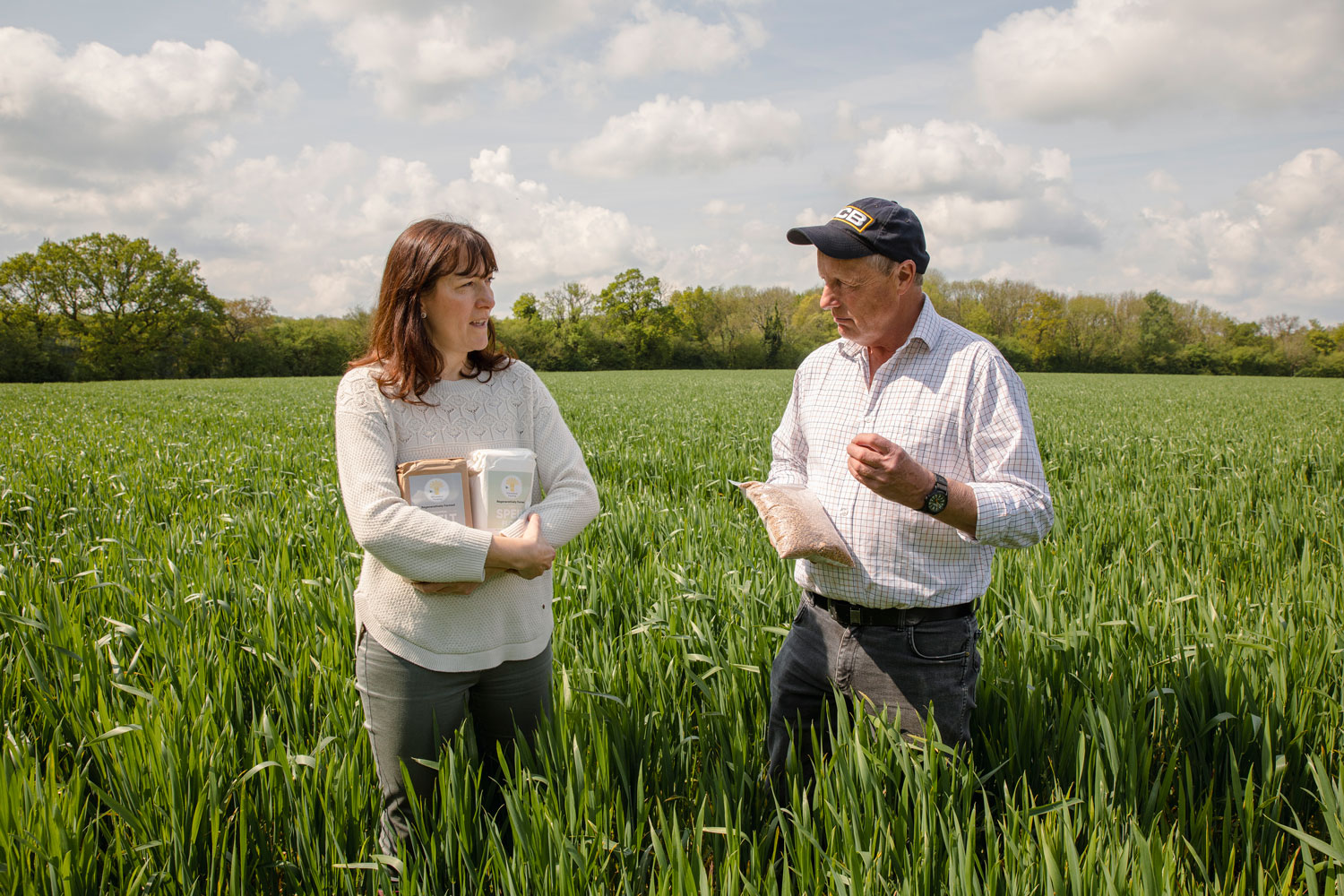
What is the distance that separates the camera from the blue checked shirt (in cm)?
186

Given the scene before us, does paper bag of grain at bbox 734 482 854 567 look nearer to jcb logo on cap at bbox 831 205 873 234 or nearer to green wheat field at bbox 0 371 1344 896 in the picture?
green wheat field at bbox 0 371 1344 896

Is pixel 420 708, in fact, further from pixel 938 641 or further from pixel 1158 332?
pixel 1158 332

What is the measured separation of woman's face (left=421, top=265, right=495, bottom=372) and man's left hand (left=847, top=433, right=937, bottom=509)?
986 millimetres

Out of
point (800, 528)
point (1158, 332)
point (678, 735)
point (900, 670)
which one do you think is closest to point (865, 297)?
point (800, 528)

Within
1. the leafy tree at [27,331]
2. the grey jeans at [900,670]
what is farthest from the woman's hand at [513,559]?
the leafy tree at [27,331]

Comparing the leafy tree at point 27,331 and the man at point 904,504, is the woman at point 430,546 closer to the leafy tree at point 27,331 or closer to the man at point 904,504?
the man at point 904,504

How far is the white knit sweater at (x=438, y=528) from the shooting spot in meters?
1.69

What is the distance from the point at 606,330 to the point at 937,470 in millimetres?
72920

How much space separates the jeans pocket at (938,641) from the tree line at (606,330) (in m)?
37.3

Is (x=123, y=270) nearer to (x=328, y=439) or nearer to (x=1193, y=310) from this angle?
(x=328, y=439)

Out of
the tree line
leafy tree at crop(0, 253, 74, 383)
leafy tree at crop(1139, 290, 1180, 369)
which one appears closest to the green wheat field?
the tree line

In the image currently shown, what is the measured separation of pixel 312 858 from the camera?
1.70m

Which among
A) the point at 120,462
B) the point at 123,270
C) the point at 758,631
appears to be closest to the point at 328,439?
the point at 120,462

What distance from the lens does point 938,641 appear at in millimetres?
1985
